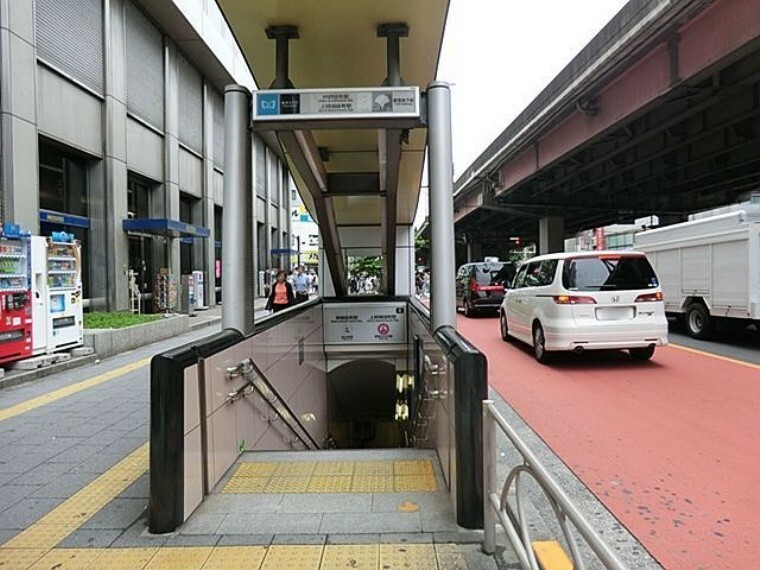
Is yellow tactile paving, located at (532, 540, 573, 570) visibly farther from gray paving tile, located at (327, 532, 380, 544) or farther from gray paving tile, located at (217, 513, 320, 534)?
gray paving tile, located at (217, 513, 320, 534)

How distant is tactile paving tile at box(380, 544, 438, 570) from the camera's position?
2590 mm

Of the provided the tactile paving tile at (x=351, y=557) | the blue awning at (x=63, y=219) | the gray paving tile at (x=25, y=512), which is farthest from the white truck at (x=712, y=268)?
the blue awning at (x=63, y=219)

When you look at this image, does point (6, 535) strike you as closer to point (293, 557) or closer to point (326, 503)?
point (293, 557)

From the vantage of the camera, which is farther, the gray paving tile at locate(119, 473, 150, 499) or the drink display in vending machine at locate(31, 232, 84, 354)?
the drink display in vending machine at locate(31, 232, 84, 354)

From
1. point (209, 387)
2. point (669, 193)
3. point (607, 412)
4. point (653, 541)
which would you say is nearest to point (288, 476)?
point (209, 387)

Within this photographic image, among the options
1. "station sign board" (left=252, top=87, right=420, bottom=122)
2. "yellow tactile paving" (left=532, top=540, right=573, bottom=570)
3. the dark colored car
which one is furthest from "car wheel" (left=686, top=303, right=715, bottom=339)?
"yellow tactile paving" (left=532, top=540, right=573, bottom=570)

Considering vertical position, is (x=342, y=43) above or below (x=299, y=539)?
above

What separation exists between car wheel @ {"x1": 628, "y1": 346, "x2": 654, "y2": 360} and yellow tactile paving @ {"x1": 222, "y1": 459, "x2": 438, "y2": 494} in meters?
6.02

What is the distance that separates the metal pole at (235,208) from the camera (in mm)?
4758

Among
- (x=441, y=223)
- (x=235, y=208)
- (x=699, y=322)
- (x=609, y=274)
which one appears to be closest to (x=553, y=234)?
(x=699, y=322)

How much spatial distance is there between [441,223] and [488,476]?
2691 millimetres

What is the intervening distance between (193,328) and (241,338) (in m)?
10.4

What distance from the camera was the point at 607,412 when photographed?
19.3 feet

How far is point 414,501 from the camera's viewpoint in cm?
332
